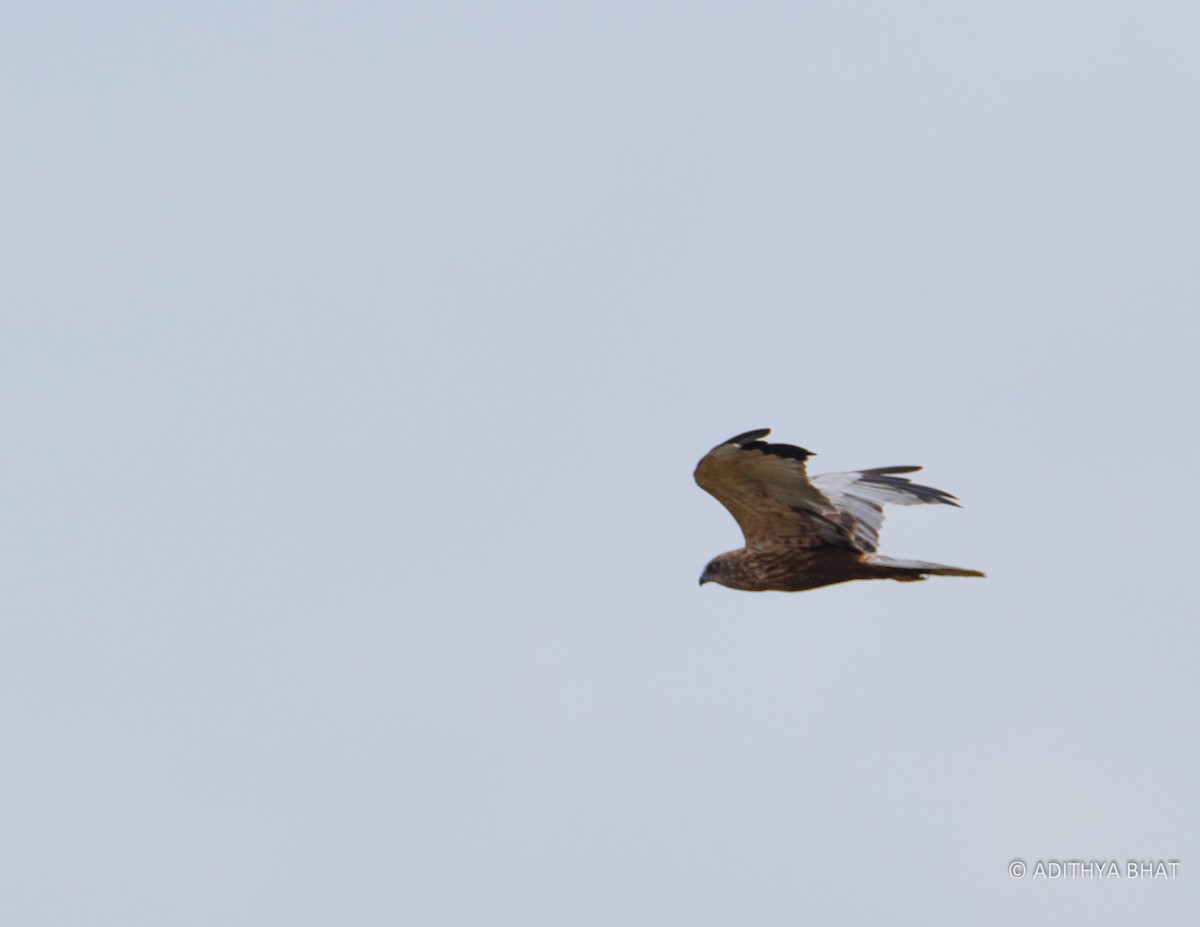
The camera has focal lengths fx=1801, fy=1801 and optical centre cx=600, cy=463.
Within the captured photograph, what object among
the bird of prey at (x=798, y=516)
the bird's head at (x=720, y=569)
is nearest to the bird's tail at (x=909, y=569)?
the bird of prey at (x=798, y=516)

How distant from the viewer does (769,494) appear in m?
15.8

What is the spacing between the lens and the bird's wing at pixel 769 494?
14938 millimetres

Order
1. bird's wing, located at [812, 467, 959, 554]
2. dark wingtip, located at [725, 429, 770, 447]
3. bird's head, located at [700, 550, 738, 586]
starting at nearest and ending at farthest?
dark wingtip, located at [725, 429, 770, 447], bird's wing, located at [812, 467, 959, 554], bird's head, located at [700, 550, 738, 586]

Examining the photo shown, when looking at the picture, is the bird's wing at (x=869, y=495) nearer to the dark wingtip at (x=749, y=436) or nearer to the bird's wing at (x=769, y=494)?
the bird's wing at (x=769, y=494)

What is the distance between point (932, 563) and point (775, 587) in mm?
1839

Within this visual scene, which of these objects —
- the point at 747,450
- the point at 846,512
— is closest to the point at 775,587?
the point at 846,512

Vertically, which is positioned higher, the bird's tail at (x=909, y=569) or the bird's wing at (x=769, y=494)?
the bird's wing at (x=769, y=494)

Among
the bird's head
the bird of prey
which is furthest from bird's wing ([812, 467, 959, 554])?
the bird's head

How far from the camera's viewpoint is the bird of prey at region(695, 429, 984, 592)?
600 inches

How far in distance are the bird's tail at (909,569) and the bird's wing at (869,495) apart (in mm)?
254

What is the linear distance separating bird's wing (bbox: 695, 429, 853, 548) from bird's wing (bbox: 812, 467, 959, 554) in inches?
6.5

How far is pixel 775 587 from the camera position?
16.8 metres

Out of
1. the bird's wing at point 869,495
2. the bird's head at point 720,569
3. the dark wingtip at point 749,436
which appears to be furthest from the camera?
the bird's head at point 720,569

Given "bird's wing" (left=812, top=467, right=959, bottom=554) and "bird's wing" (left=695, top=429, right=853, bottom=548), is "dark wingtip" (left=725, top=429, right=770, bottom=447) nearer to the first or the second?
"bird's wing" (left=695, top=429, right=853, bottom=548)
